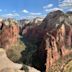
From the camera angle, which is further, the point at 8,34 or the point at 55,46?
the point at 8,34

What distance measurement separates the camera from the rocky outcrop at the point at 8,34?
110m

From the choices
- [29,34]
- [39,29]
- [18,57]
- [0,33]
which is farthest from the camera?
[29,34]

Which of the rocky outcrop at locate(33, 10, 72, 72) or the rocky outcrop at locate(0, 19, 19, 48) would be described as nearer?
the rocky outcrop at locate(33, 10, 72, 72)

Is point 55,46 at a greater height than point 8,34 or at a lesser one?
lesser

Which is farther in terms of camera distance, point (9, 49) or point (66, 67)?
point (9, 49)

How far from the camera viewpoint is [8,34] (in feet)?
367

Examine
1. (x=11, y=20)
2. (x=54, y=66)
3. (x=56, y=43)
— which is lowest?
(x=54, y=66)

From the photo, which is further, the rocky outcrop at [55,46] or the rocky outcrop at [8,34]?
the rocky outcrop at [8,34]

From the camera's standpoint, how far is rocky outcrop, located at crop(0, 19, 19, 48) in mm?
109562

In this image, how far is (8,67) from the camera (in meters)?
59.0

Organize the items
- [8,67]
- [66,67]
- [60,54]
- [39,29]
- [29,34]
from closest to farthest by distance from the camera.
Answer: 1. [8,67]
2. [66,67]
3. [60,54]
4. [39,29]
5. [29,34]

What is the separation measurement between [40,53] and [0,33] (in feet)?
70.3

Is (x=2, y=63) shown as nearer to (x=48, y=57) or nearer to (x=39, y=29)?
(x=48, y=57)

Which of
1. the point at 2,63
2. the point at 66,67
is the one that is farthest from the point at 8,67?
the point at 66,67
